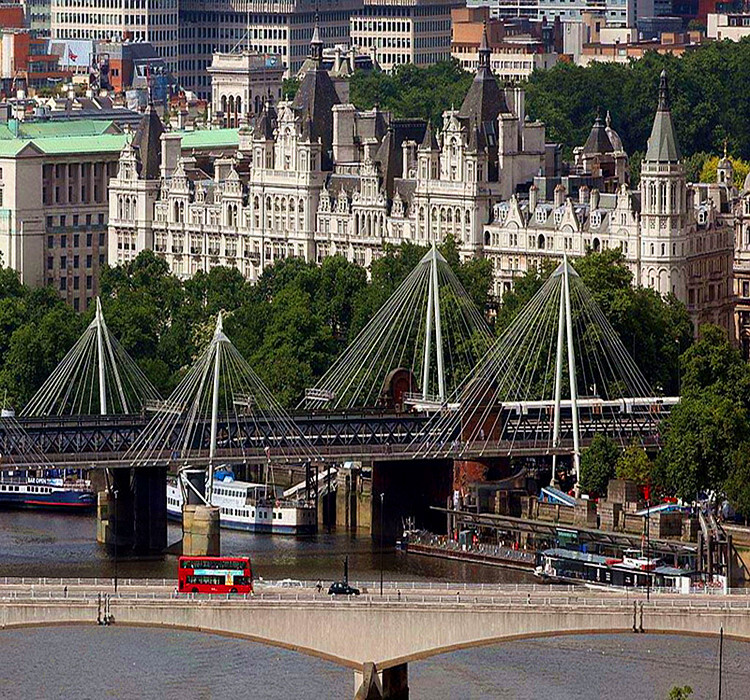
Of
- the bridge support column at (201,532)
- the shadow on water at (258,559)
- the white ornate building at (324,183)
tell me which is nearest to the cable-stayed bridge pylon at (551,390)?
the shadow on water at (258,559)

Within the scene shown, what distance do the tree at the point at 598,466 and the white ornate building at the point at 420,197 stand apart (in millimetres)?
27058

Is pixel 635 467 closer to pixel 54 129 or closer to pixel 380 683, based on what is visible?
pixel 380 683

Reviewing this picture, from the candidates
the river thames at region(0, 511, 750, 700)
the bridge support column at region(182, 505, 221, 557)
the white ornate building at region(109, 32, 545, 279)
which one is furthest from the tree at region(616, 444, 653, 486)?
the white ornate building at region(109, 32, 545, 279)

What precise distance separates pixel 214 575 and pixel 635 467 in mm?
22824

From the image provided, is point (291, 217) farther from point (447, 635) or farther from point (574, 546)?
point (447, 635)

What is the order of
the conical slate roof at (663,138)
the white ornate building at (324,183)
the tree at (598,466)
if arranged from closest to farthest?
the tree at (598,466)
the conical slate roof at (663,138)
the white ornate building at (324,183)

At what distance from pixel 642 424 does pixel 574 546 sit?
11769 mm

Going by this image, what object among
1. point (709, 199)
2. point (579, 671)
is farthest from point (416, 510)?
point (709, 199)

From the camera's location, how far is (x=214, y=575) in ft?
347

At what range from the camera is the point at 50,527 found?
130 metres

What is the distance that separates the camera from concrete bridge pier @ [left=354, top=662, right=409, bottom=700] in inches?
3814

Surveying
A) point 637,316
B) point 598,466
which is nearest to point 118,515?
point 598,466

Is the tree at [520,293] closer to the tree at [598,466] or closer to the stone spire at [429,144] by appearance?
the stone spire at [429,144]

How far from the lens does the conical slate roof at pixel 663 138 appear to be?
153000mm
